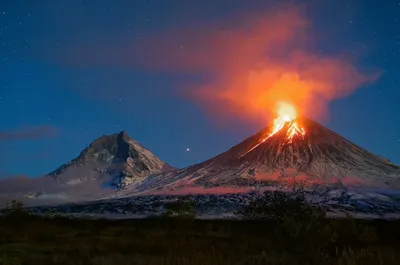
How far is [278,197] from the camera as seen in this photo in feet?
263

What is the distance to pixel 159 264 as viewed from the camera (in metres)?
9.80

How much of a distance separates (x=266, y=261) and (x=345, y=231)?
40.0 feet

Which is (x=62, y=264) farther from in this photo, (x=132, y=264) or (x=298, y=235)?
(x=298, y=235)

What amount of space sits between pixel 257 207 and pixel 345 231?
206 feet

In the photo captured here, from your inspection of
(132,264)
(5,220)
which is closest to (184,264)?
(132,264)

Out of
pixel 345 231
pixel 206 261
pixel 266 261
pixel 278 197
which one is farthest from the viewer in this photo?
pixel 278 197

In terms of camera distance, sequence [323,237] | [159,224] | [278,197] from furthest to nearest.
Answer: [159,224] < [278,197] < [323,237]

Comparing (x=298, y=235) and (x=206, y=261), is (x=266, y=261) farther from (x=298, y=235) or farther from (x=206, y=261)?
(x=298, y=235)

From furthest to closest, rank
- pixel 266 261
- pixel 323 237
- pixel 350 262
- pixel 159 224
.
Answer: pixel 159 224
pixel 323 237
pixel 266 261
pixel 350 262

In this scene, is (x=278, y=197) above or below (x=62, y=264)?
above

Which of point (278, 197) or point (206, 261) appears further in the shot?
point (278, 197)

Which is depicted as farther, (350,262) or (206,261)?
(206,261)

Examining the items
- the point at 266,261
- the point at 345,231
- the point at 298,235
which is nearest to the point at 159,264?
the point at 266,261

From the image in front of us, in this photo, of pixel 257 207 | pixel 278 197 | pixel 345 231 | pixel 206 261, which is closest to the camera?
pixel 206 261
